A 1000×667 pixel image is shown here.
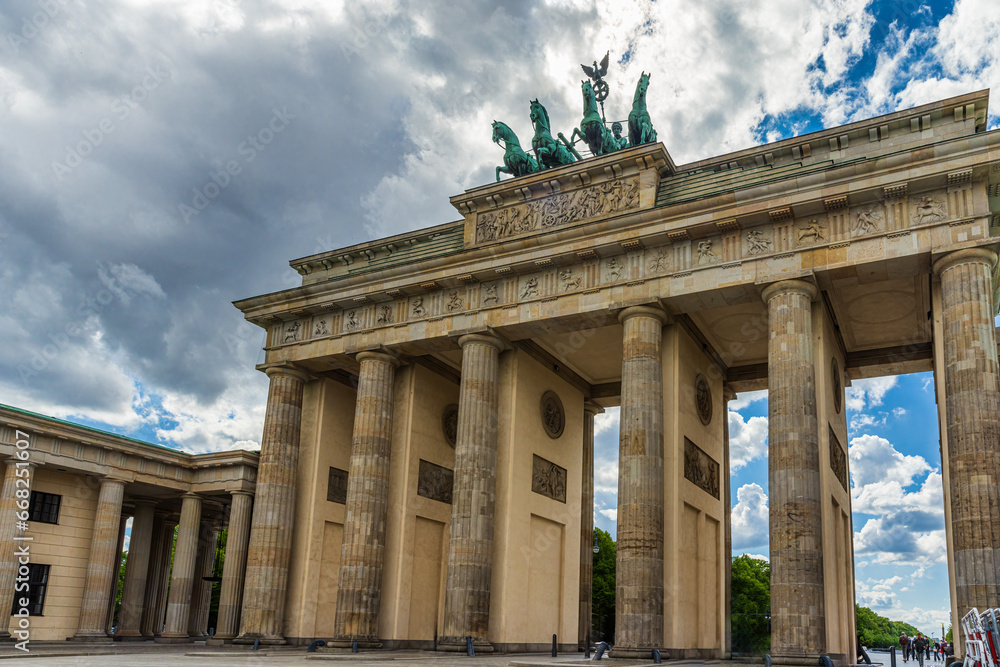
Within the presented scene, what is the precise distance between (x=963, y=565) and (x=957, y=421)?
10.5ft

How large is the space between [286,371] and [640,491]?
14.6 meters

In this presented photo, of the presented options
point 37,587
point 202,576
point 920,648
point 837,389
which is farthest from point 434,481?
point 202,576

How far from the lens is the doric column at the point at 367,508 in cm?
2552

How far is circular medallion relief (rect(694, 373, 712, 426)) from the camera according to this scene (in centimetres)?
2669

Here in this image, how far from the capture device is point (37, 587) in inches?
1268

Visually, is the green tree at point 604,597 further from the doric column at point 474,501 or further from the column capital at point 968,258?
the column capital at point 968,258

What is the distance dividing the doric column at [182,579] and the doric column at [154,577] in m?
6.78

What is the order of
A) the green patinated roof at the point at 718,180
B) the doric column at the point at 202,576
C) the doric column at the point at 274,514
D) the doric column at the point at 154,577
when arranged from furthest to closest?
the doric column at the point at 202,576, the doric column at the point at 154,577, the doric column at the point at 274,514, the green patinated roof at the point at 718,180

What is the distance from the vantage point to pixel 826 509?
21.1 metres

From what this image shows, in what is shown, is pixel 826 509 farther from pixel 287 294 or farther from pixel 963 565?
pixel 287 294

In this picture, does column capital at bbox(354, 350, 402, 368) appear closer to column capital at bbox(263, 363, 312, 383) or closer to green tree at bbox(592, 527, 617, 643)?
column capital at bbox(263, 363, 312, 383)

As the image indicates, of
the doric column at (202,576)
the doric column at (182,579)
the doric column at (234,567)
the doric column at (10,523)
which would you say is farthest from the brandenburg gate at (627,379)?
the doric column at (202,576)

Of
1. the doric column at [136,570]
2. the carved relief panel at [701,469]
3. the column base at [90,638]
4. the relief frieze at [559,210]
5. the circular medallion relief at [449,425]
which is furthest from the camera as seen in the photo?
the doric column at [136,570]

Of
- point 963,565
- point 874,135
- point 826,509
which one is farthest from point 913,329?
point 963,565
